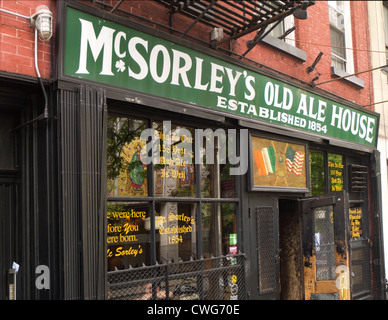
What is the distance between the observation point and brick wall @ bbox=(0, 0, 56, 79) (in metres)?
4.36

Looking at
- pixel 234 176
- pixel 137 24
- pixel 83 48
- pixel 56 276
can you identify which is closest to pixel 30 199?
pixel 56 276

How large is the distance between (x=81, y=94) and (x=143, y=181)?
147 cm

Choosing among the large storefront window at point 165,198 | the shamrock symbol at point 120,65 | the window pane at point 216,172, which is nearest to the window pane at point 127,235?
the large storefront window at point 165,198

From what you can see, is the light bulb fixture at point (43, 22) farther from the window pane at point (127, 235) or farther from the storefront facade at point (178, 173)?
the window pane at point (127, 235)

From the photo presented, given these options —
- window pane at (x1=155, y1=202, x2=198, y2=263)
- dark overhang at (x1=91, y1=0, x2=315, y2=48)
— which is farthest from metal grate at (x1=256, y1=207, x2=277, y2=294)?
dark overhang at (x1=91, y1=0, x2=315, y2=48)

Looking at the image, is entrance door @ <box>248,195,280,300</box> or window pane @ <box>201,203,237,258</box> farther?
entrance door @ <box>248,195,280,300</box>

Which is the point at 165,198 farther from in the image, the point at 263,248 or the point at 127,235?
the point at 263,248

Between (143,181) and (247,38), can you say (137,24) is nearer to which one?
(143,181)

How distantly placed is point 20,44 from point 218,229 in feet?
12.1

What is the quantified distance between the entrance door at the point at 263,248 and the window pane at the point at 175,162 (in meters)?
1.28

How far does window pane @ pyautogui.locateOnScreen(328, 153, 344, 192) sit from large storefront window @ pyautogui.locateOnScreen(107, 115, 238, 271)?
10.5ft

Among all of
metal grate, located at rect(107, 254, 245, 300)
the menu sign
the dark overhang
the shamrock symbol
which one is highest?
the dark overhang

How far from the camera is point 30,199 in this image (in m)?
4.77

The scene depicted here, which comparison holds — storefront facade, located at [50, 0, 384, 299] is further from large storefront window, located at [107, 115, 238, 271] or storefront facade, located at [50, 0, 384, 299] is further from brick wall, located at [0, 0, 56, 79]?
brick wall, located at [0, 0, 56, 79]
